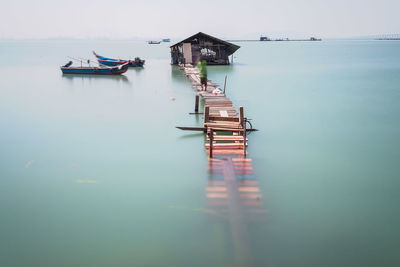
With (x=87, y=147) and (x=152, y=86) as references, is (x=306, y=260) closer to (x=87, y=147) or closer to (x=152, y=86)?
(x=87, y=147)

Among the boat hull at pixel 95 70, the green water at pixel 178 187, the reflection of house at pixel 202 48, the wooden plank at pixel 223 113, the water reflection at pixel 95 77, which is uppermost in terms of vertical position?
the reflection of house at pixel 202 48

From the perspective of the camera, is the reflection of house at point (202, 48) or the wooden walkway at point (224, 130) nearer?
the wooden walkway at point (224, 130)

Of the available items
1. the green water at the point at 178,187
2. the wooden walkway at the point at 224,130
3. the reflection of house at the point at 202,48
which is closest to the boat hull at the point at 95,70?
the reflection of house at the point at 202,48

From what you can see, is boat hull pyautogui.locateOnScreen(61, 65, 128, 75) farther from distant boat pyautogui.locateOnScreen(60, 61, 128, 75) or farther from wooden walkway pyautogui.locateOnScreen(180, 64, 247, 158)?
wooden walkway pyautogui.locateOnScreen(180, 64, 247, 158)

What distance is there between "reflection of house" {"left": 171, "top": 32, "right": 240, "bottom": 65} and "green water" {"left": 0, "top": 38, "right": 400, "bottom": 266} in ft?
56.9

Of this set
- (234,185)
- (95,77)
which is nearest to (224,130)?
(234,185)

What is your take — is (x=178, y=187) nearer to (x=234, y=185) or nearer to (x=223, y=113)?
(x=234, y=185)

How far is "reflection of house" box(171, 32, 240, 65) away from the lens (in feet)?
107

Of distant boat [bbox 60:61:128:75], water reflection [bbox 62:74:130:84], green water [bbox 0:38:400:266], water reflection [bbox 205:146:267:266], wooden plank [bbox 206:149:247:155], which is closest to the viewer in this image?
green water [bbox 0:38:400:266]

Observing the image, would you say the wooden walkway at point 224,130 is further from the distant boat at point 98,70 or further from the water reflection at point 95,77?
the distant boat at point 98,70

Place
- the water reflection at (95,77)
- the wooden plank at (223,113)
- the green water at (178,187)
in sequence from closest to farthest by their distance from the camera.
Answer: the green water at (178,187) < the wooden plank at (223,113) < the water reflection at (95,77)

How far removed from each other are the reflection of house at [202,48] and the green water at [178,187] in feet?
56.9

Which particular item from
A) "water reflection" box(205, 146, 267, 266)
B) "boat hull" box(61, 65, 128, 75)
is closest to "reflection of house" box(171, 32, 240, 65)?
"boat hull" box(61, 65, 128, 75)

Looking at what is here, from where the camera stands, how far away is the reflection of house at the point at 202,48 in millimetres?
32500
